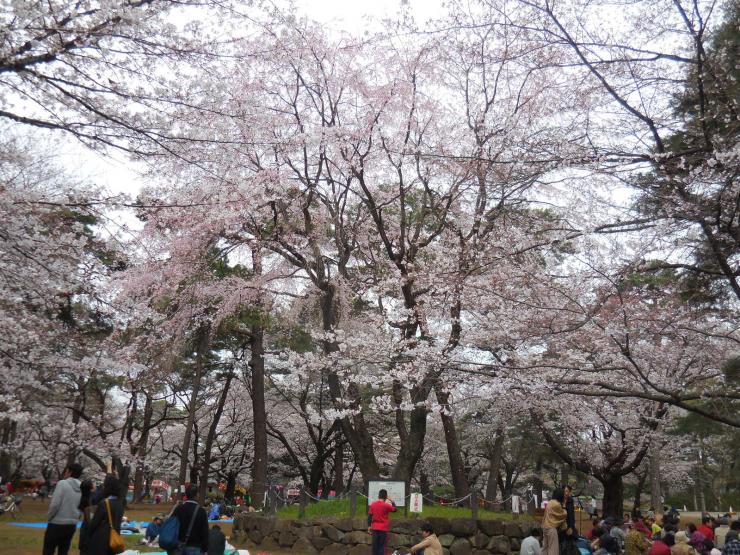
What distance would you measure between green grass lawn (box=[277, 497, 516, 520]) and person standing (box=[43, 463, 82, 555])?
660 centimetres

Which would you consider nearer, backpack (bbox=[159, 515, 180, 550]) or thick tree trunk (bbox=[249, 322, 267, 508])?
backpack (bbox=[159, 515, 180, 550])

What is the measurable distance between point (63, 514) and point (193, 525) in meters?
1.58

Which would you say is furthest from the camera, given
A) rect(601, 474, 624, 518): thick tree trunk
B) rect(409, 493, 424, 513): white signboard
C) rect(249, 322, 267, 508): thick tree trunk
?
rect(601, 474, 624, 518): thick tree trunk

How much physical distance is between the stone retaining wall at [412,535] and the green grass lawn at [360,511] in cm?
43

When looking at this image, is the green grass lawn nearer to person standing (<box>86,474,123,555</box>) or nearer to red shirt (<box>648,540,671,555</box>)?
red shirt (<box>648,540,671,555</box>)

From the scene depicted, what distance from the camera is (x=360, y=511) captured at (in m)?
12.4

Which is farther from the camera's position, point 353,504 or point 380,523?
point 353,504

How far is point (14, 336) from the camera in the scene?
10273mm

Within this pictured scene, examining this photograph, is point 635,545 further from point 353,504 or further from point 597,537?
point 353,504

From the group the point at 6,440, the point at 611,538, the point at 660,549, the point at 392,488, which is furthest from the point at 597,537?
the point at 6,440

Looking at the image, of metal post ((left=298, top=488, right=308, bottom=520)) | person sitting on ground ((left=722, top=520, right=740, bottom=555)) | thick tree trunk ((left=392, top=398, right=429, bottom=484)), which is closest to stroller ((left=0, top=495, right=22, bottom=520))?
metal post ((left=298, top=488, right=308, bottom=520))

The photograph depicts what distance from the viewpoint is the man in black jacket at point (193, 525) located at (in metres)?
5.48

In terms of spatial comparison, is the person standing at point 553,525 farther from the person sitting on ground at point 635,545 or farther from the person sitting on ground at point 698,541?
the person sitting on ground at point 698,541

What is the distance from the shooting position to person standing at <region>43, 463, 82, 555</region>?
608 cm
